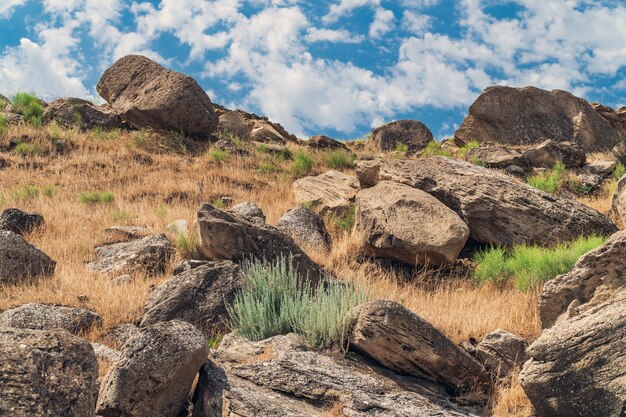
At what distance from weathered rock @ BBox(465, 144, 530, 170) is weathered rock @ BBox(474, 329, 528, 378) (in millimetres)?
11167

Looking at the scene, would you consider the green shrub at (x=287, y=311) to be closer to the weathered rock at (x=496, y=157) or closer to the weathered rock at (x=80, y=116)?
the weathered rock at (x=496, y=157)

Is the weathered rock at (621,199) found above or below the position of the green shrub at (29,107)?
below

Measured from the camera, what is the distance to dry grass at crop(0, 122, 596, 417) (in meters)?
8.54

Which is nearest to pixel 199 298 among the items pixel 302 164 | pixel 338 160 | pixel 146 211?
pixel 146 211

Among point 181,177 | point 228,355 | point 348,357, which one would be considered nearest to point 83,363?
point 228,355

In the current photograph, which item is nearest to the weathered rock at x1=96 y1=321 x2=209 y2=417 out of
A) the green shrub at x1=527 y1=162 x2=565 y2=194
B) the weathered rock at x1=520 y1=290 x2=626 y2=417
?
the weathered rock at x1=520 y1=290 x2=626 y2=417

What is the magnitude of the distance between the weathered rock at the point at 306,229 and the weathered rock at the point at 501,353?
4.74 m

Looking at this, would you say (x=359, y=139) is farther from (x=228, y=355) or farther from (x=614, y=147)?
(x=228, y=355)

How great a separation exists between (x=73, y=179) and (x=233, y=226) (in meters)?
8.55

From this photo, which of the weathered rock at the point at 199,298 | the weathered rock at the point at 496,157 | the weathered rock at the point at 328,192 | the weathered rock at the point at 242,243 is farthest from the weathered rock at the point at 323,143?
→ the weathered rock at the point at 199,298

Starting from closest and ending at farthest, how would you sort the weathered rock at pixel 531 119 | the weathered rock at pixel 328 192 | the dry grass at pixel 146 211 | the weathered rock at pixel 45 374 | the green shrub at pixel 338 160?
the weathered rock at pixel 45 374
the dry grass at pixel 146 211
the weathered rock at pixel 328 192
the green shrub at pixel 338 160
the weathered rock at pixel 531 119

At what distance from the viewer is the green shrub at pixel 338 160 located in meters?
20.0

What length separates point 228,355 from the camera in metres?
6.65

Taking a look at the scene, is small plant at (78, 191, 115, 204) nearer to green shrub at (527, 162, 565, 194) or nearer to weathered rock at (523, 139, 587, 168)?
green shrub at (527, 162, 565, 194)
